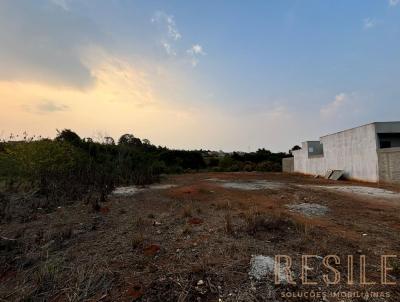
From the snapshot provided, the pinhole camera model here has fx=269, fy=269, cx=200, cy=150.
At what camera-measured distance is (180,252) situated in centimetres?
390

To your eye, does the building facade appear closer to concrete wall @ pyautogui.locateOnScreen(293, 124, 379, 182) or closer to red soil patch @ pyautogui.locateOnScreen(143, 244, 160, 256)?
concrete wall @ pyautogui.locateOnScreen(293, 124, 379, 182)

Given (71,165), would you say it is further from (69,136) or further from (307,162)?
(307,162)

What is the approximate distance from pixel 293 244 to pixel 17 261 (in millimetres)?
3971

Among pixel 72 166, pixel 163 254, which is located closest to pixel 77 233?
pixel 163 254

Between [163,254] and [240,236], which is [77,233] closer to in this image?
[163,254]

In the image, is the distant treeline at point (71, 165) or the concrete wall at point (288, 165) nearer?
the distant treeline at point (71, 165)

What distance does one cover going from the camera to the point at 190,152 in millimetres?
32344

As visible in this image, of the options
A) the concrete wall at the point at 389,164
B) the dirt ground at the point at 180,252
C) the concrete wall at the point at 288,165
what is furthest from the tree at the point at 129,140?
the concrete wall at the point at 288,165

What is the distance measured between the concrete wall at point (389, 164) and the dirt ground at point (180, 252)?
7.57 metres

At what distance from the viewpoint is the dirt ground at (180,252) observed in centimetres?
290

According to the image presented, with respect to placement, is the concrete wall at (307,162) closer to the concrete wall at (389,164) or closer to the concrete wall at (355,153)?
the concrete wall at (355,153)

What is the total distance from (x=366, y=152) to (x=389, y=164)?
5.66 ft

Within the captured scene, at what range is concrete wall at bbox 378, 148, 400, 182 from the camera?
12.5 meters

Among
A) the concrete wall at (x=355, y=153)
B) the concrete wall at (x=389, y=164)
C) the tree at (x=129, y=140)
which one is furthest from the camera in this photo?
the tree at (x=129, y=140)
